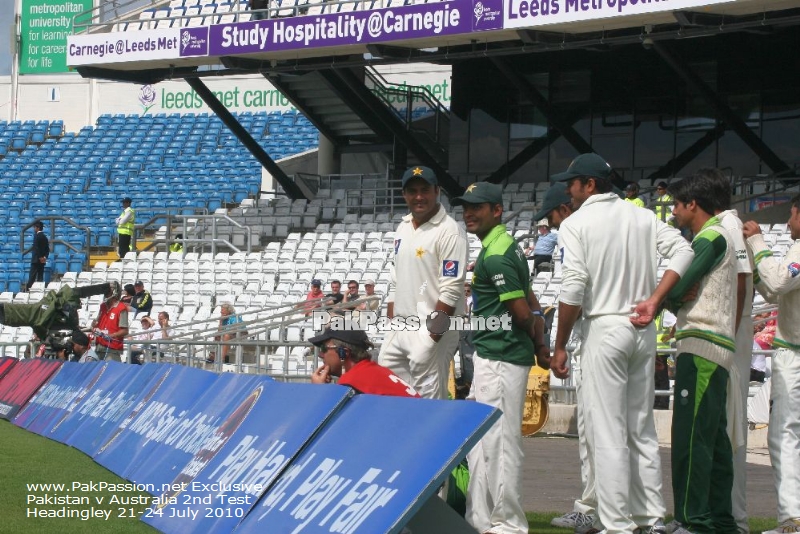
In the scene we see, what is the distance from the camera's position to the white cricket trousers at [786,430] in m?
6.39

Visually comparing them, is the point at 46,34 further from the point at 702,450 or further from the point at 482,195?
the point at 702,450

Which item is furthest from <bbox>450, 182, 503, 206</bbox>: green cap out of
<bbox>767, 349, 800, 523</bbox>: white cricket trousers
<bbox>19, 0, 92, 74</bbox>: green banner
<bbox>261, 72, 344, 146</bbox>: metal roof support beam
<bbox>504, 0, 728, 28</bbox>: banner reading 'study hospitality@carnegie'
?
<bbox>19, 0, 92, 74</bbox>: green banner

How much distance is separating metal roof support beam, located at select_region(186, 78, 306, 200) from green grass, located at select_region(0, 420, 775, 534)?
15377mm

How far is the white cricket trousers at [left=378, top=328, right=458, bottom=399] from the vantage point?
7.26m

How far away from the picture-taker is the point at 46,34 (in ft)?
146

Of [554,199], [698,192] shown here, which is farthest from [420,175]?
[698,192]

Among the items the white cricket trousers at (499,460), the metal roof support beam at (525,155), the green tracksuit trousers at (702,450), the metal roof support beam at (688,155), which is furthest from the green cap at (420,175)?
the metal roof support beam at (525,155)

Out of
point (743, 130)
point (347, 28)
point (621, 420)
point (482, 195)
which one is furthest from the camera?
point (743, 130)

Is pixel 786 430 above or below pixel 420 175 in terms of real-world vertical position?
below

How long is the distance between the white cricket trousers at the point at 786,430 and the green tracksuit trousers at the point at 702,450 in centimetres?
39

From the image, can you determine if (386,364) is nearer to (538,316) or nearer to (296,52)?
(538,316)

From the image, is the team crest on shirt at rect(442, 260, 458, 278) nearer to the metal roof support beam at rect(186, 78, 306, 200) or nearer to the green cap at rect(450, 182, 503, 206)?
the green cap at rect(450, 182, 503, 206)

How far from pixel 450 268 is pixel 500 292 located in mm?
731

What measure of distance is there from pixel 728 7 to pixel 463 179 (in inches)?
397
